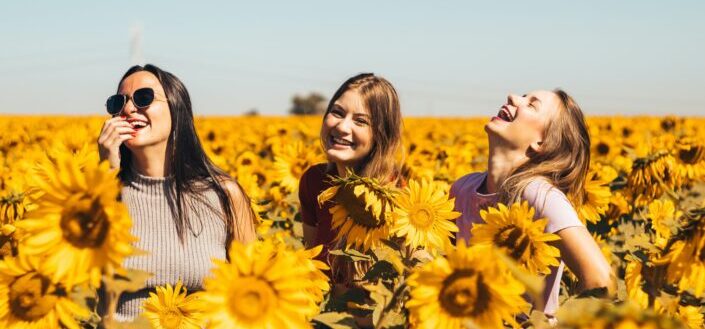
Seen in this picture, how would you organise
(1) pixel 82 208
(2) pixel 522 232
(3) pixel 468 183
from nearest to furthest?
(1) pixel 82 208, (2) pixel 522 232, (3) pixel 468 183

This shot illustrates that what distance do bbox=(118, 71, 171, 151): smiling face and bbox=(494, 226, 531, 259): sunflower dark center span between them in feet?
4.66

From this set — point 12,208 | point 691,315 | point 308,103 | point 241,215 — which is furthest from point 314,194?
point 308,103

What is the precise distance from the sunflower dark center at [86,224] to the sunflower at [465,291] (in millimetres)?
644

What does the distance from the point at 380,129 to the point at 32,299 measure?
2.13 meters

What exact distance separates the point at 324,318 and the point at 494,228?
0.56 m

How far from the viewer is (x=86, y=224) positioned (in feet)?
5.19

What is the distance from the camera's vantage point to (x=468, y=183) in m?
3.50

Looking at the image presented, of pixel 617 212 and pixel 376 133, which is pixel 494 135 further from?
pixel 617 212

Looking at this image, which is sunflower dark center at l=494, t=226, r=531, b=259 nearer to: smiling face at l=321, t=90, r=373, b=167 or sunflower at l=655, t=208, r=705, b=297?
sunflower at l=655, t=208, r=705, b=297

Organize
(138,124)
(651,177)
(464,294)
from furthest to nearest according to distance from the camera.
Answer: (651,177) → (138,124) → (464,294)

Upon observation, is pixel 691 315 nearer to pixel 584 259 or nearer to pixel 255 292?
pixel 584 259

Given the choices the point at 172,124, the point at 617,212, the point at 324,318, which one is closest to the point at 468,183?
the point at 172,124

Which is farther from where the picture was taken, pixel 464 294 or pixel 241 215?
pixel 241 215

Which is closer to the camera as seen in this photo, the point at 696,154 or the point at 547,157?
the point at 547,157
